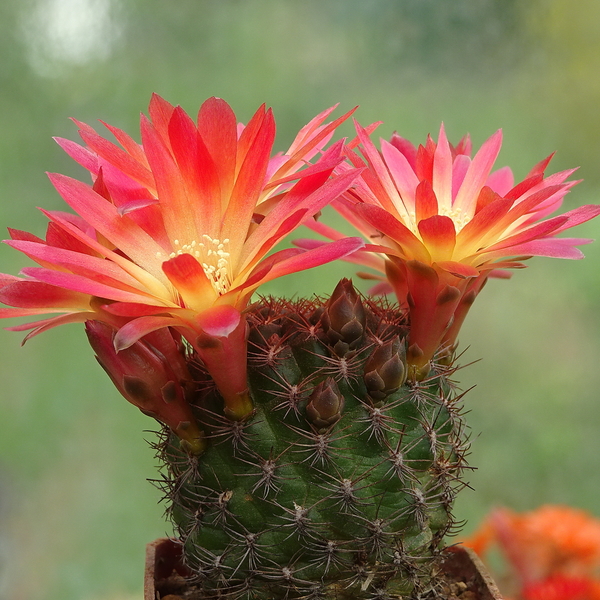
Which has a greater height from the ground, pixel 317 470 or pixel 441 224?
pixel 441 224

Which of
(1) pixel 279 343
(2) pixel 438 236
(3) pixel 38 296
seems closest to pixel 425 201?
(2) pixel 438 236

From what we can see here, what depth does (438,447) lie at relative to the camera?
1.80ft

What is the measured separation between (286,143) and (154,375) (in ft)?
3.86

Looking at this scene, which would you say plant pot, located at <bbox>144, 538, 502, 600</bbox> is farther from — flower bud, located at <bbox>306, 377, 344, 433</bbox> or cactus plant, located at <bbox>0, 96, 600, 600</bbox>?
flower bud, located at <bbox>306, 377, 344, 433</bbox>

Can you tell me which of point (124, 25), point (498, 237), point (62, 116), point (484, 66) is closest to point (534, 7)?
point (484, 66)

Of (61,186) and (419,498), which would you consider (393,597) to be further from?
(61,186)

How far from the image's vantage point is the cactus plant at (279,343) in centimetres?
46

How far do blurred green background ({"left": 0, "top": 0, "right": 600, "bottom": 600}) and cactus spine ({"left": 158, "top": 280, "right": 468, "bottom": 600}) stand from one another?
1.00 metres

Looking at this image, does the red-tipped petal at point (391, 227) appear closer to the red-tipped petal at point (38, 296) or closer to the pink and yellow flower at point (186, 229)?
the pink and yellow flower at point (186, 229)

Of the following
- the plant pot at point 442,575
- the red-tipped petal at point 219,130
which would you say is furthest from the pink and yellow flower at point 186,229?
the plant pot at point 442,575

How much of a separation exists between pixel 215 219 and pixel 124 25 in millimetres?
1159

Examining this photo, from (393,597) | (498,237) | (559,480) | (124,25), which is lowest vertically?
(393,597)

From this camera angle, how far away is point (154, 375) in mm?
504

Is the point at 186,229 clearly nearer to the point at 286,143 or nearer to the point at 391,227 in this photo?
the point at 391,227
